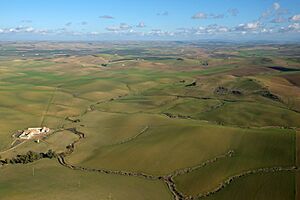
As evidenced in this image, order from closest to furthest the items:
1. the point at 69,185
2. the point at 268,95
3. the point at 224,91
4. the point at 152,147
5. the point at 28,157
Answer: the point at 69,185 → the point at 28,157 → the point at 152,147 → the point at 268,95 → the point at 224,91

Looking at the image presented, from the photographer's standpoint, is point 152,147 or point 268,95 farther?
point 268,95

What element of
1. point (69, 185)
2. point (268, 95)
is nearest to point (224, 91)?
point (268, 95)

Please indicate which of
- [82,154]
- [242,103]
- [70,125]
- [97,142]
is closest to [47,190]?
[82,154]

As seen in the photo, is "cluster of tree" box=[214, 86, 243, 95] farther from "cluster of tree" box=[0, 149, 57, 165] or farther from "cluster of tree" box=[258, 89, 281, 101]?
"cluster of tree" box=[0, 149, 57, 165]

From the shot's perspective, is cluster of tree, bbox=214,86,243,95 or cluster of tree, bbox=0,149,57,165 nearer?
→ cluster of tree, bbox=0,149,57,165

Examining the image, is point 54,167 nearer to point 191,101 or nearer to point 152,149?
point 152,149

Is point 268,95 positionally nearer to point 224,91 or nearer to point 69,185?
point 224,91

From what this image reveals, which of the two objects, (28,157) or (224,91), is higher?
(28,157)

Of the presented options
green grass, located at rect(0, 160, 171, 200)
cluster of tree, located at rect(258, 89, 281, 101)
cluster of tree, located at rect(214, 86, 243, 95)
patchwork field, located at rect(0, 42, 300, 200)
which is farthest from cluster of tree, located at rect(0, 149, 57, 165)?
cluster of tree, located at rect(214, 86, 243, 95)

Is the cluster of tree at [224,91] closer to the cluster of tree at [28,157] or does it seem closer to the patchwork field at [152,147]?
the patchwork field at [152,147]
